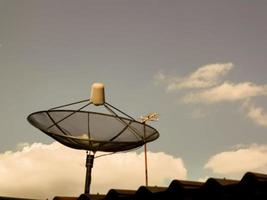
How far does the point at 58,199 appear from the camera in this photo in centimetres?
918

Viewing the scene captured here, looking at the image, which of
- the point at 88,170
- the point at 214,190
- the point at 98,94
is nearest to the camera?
the point at 214,190

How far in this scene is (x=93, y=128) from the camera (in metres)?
13.3

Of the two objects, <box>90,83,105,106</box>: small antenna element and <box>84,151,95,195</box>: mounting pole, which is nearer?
<box>84,151,95,195</box>: mounting pole

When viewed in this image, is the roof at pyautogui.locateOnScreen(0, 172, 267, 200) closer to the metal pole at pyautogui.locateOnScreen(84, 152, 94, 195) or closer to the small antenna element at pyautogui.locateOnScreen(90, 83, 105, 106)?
the metal pole at pyautogui.locateOnScreen(84, 152, 94, 195)

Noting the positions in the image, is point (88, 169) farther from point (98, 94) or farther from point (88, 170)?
point (98, 94)

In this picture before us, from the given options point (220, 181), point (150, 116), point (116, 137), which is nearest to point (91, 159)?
point (116, 137)

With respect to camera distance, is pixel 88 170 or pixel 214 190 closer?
pixel 214 190

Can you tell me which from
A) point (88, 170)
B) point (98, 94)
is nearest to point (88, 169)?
point (88, 170)

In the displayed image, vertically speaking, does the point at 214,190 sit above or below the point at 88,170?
below

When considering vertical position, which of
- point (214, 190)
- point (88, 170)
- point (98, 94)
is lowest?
point (214, 190)

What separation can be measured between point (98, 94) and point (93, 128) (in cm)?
109

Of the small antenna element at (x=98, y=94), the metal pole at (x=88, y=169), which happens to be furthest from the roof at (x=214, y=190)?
the small antenna element at (x=98, y=94)

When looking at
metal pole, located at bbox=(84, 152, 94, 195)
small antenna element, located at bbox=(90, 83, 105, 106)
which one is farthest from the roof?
small antenna element, located at bbox=(90, 83, 105, 106)

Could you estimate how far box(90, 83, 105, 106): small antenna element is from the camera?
13.1 meters
